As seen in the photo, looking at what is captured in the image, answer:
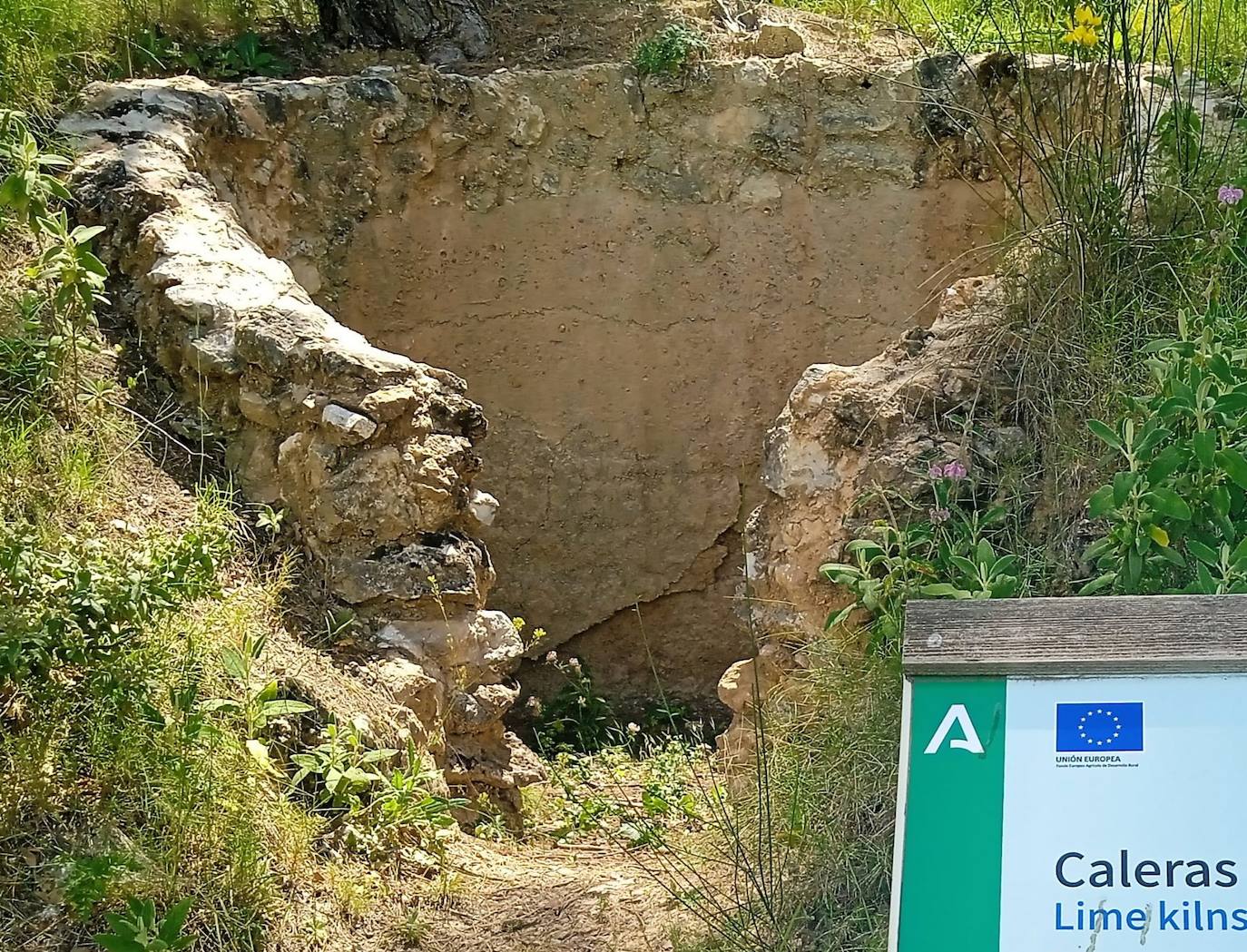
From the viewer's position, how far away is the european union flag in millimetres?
1451

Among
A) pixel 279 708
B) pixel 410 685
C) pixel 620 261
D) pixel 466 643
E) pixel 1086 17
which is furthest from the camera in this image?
pixel 620 261

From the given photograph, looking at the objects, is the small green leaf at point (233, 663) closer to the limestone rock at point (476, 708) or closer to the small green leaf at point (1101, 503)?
the limestone rock at point (476, 708)

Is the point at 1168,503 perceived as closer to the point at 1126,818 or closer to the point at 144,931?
the point at 1126,818

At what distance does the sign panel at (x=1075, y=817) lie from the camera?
1.35 m

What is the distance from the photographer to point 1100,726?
147cm

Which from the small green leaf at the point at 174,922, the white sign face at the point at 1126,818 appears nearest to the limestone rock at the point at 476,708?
the small green leaf at the point at 174,922

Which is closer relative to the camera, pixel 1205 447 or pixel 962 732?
pixel 962 732

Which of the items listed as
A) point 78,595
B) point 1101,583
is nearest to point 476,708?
point 78,595

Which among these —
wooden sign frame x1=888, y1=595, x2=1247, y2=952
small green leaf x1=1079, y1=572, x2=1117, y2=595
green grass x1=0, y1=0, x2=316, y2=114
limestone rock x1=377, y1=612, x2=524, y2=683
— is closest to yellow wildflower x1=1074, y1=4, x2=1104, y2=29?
small green leaf x1=1079, y1=572, x2=1117, y2=595

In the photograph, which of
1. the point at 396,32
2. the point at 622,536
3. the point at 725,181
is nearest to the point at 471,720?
the point at 622,536

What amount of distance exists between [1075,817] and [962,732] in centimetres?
15

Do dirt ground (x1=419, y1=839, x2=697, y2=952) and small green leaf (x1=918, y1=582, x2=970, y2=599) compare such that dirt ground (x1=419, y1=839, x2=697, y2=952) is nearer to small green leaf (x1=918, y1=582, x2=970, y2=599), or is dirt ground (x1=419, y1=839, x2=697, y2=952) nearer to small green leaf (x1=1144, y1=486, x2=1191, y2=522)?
small green leaf (x1=918, y1=582, x2=970, y2=599)

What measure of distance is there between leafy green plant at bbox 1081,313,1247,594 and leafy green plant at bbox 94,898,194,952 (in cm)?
161

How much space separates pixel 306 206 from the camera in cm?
419
